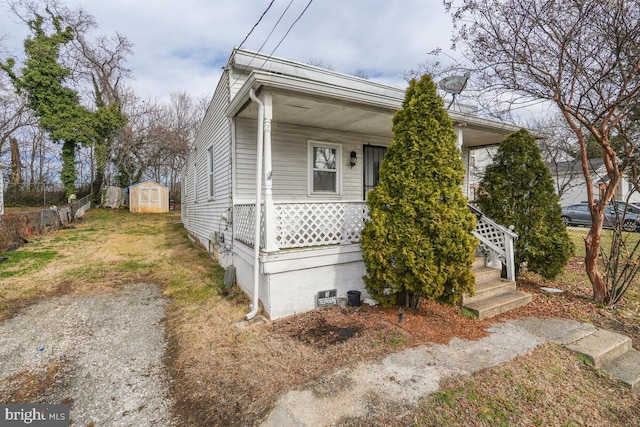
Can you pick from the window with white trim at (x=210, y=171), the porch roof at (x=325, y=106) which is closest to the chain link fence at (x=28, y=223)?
the window with white trim at (x=210, y=171)

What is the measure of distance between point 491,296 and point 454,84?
3.82 metres

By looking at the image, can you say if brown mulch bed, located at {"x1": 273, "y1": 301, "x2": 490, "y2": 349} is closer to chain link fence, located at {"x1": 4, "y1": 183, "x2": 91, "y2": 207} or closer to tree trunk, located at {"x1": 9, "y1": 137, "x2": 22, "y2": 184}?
chain link fence, located at {"x1": 4, "y1": 183, "x2": 91, "y2": 207}

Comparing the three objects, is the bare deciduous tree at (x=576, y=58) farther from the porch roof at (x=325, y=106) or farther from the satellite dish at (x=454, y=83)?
the porch roof at (x=325, y=106)

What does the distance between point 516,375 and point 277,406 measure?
226 cm

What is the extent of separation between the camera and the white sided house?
4.38 metres

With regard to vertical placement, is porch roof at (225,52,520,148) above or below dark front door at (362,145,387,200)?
above

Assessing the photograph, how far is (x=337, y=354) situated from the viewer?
130 inches

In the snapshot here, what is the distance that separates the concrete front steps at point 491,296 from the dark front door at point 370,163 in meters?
3.09

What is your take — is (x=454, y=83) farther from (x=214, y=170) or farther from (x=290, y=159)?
(x=214, y=170)

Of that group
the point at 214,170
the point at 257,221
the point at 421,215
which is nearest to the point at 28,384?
the point at 257,221

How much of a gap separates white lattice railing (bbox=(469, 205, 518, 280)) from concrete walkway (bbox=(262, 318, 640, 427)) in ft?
4.41

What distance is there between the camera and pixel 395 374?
2.91m

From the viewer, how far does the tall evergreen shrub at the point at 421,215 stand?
13.0 ft

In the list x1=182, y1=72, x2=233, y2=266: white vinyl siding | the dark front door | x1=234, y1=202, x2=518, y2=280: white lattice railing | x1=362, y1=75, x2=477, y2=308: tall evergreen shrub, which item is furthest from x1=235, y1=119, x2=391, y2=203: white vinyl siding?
x1=362, y1=75, x2=477, y2=308: tall evergreen shrub
